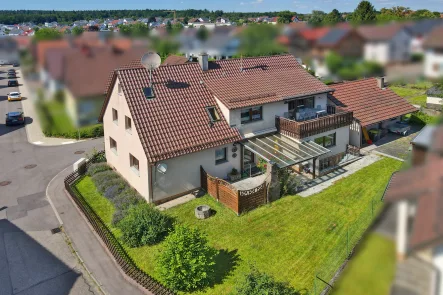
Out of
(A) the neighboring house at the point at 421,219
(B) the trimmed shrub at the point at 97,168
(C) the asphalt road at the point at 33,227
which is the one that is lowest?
(C) the asphalt road at the point at 33,227

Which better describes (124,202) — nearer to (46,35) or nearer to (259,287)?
(259,287)

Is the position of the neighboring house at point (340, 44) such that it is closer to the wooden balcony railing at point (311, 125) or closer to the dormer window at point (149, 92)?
the dormer window at point (149, 92)

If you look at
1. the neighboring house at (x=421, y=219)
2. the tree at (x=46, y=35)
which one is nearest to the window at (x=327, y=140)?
the tree at (x=46, y=35)

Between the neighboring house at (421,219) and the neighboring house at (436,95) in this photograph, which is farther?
the neighboring house at (436,95)

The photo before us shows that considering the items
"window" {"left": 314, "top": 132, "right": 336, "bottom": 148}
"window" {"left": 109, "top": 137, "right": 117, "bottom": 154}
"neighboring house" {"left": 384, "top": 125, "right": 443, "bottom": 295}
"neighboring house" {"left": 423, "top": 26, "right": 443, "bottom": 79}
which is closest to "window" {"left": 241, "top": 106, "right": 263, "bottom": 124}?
"window" {"left": 314, "top": 132, "right": 336, "bottom": 148}

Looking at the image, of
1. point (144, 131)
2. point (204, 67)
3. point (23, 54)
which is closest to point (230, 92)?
point (204, 67)

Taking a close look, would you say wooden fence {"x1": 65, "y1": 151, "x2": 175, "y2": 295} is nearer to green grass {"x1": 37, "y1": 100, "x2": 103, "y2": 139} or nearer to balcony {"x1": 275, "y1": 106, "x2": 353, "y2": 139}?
green grass {"x1": 37, "y1": 100, "x2": 103, "y2": 139}

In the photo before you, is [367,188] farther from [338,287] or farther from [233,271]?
[338,287]

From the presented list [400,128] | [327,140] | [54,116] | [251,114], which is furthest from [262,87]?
[54,116]
